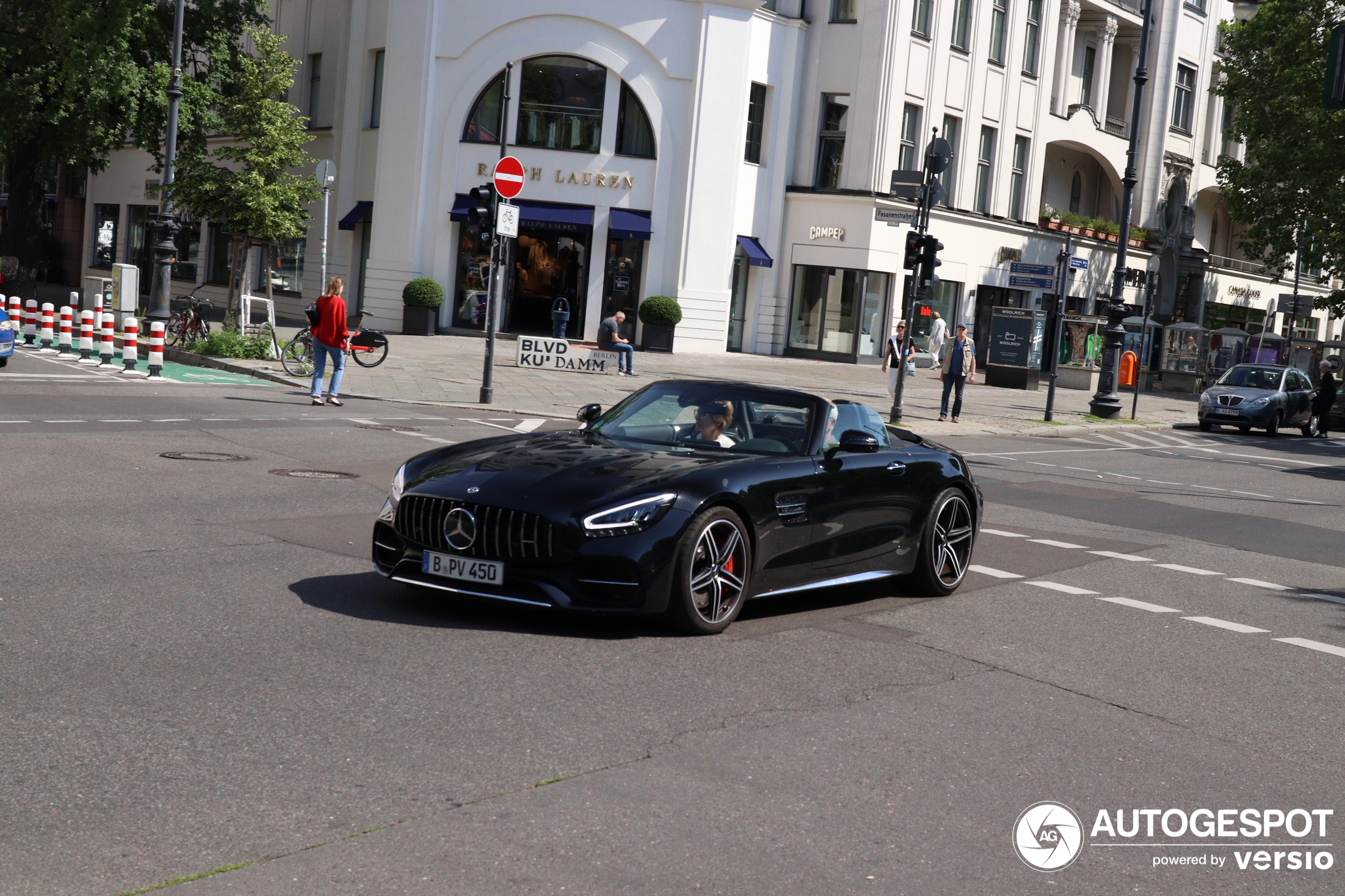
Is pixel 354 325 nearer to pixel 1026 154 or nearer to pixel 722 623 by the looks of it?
pixel 1026 154

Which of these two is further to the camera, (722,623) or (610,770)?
(722,623)

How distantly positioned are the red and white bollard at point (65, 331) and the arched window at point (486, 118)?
51.1 feet

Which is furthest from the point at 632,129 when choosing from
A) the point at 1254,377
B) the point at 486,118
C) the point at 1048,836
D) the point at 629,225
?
the point at 1048,836

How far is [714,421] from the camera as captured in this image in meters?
8.12

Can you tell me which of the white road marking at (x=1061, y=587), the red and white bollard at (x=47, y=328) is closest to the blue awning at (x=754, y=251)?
the red and white bollard at (x=47, y=328)

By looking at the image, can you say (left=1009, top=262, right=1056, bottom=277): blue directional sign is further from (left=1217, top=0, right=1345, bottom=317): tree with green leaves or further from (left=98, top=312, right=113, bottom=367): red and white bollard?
(left=98, top=312, right=113, bottom=367): red and white bollard

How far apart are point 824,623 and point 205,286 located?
151 ft

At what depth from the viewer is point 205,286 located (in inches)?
1971

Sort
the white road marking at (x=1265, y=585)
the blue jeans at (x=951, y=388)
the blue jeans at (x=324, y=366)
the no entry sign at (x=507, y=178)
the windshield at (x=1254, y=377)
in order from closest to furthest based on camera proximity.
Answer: the white road marking at (x=1265, y=585) < the blue jeans at (x=324, y=366) < the no entry sign at (x=507, y=178) < the blue jeans at (x=951, y=388) < the windshield at (x=1254, y=377)

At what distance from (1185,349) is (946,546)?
4038cm

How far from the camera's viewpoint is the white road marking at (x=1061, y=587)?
31.7 ft

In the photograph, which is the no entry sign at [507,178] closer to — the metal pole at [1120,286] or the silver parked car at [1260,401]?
the metal pole at [1120,286]

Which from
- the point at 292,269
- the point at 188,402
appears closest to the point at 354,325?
the point at 292,269

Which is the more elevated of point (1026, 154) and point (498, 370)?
point (1026, 154)
